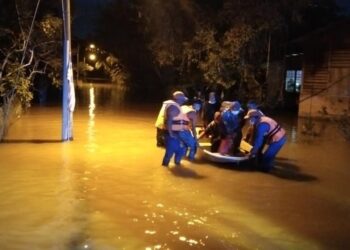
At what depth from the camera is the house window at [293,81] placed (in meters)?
32.2

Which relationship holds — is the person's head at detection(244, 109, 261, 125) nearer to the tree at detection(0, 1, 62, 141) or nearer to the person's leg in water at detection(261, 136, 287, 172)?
the person's leg in water at detection(261, 136, 287, 172)

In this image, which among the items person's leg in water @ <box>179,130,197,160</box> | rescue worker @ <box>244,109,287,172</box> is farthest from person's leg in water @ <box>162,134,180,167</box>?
rescue worker @ <box>244,109,287,172</box>

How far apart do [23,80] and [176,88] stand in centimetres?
2434

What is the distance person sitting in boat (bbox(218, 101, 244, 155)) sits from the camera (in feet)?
44.2

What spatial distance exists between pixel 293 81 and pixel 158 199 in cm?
2387

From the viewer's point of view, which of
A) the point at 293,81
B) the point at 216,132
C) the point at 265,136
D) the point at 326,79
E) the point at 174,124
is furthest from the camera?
the point at 293,81

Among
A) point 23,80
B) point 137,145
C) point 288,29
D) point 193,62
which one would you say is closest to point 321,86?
point 288,29

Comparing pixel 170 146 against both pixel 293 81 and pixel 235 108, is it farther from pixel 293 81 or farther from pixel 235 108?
pixel 293 81

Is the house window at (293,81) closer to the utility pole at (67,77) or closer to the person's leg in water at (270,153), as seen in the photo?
the utility pole at (67,77)

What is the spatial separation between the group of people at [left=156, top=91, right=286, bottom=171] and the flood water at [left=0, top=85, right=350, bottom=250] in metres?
0.46

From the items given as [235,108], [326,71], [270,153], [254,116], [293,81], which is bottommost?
[270,153]

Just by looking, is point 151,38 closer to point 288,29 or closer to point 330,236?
point 288,29

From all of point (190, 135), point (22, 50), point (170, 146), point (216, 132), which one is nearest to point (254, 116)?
point (216, 132)

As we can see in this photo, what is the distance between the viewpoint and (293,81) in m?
32.7
